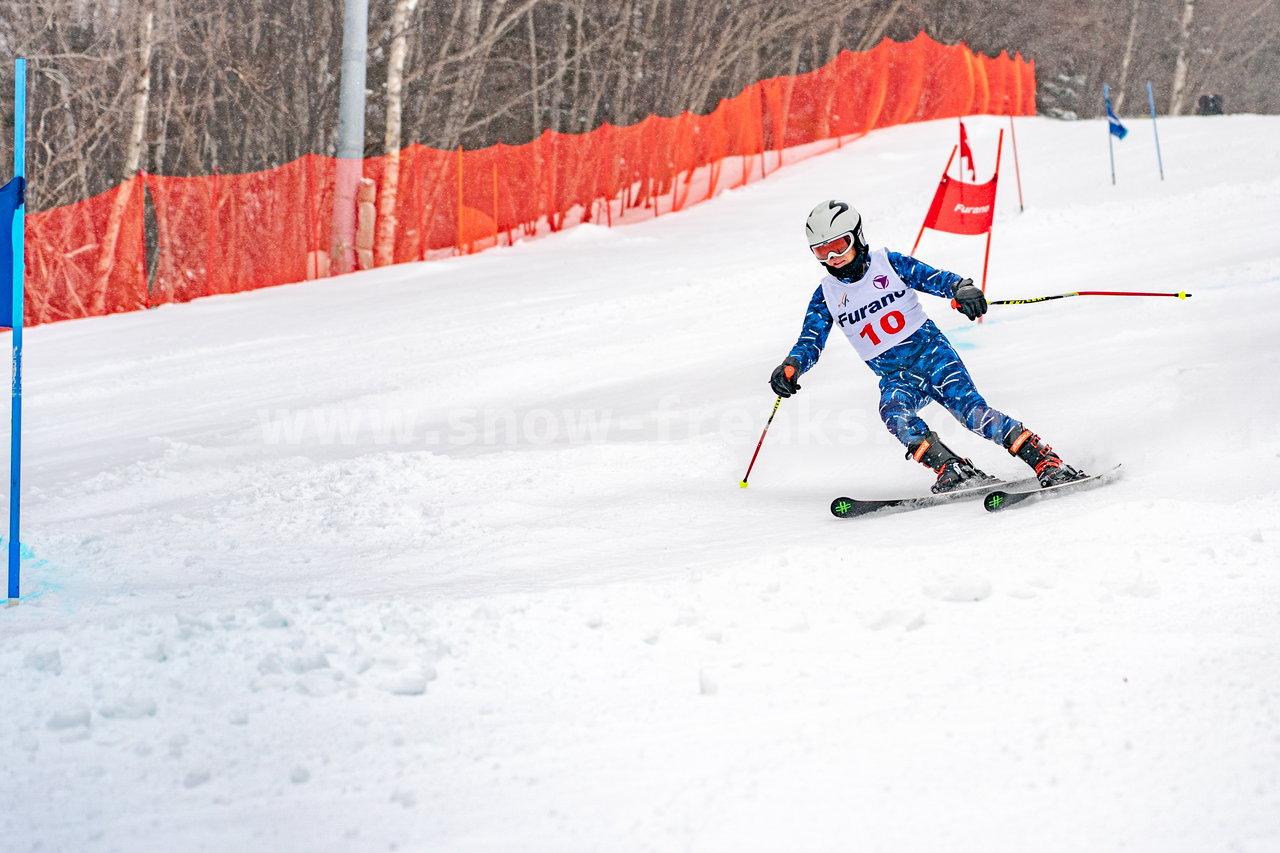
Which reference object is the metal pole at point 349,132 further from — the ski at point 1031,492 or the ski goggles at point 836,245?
the ski at point 1031,492

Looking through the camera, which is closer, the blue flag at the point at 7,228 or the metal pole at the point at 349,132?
the blue flag at the point at 7,228

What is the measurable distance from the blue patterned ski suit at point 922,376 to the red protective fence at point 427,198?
11.0 metres

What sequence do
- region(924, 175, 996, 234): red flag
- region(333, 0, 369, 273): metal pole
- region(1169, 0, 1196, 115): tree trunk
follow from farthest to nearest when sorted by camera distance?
region(1169, 0, 1196, 115): tree trunk
region(333, 0, 369, 273): metal pole
region(924, 175, 996, 234): red flag

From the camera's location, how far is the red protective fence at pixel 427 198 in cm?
1366

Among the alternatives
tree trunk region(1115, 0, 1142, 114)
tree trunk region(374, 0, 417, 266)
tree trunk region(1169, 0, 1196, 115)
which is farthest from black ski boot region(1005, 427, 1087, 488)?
tree trunk region(1115, 0, 1142, 114)

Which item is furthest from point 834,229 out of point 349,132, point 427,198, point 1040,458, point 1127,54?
point 1127,54

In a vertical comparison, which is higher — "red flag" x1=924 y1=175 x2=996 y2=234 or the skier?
"red flag" x1=924 y1=175 x2=996 y2=234

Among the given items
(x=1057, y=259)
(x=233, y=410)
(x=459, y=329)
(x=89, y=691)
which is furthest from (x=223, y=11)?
(x=89, y=691)

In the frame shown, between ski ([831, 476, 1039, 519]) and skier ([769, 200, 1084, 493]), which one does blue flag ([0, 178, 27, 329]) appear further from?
ski ([831, 476, 1039, 519])

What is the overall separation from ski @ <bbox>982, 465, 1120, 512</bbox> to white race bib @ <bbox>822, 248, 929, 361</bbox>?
900 mm

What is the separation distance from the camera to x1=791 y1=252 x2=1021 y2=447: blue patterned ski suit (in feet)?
16.5

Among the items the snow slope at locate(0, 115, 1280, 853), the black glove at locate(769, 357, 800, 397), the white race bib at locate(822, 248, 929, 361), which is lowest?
the snow slope at locate(0, 115, 1280, 853)

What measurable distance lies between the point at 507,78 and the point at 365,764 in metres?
25.0

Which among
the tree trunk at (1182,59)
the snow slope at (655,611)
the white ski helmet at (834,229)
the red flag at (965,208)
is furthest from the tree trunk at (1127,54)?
the white ski helmet at (834,229)
